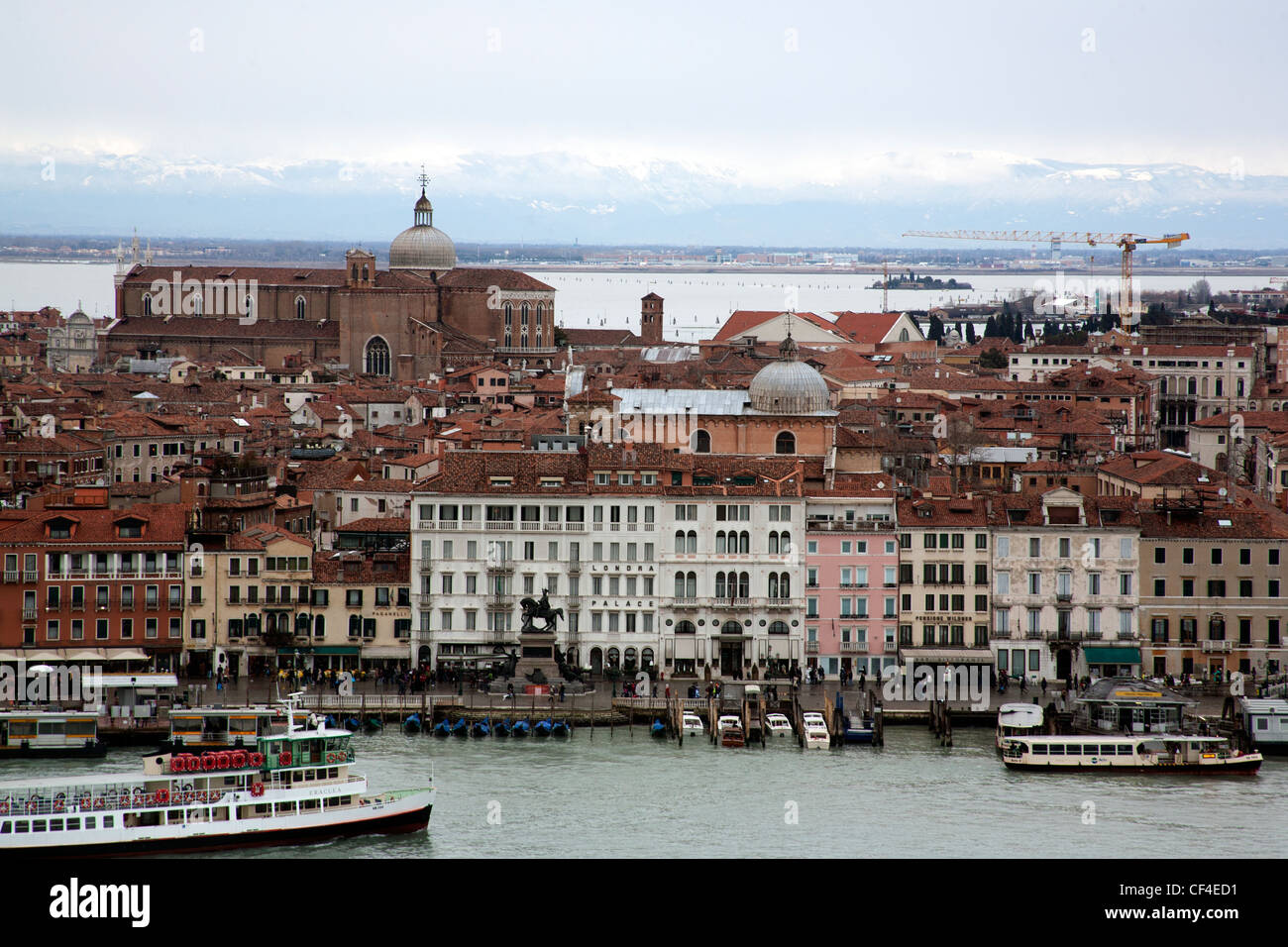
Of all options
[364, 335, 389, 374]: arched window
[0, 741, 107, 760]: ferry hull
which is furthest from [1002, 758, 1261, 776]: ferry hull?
[364, 335, 389, 374]: arched window

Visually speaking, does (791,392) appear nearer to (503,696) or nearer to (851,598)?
(851,598)

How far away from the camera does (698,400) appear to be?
1443 inches

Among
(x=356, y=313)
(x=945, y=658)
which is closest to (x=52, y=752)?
(x=945, y=658)

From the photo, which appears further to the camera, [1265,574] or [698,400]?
[698,400]

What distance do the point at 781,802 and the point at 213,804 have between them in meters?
5.60

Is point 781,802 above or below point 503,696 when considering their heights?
below

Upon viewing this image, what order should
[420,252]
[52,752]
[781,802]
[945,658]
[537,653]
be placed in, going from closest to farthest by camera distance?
[781,802]
[52,752]
[945,658]
[537,653]
[420,252]

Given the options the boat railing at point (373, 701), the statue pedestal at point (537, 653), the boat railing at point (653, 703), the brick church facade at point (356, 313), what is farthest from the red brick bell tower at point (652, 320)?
the boat railing at point (373, 701)

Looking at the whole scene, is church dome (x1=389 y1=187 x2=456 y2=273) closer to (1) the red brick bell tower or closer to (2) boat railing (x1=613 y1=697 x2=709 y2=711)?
(1) the red brick bell tower

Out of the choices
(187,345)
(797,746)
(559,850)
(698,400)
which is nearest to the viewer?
(559,850)

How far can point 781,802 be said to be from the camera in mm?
22141
